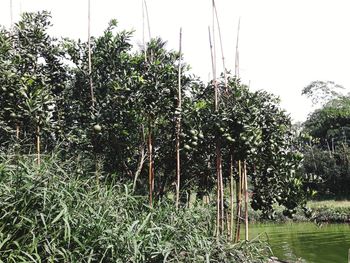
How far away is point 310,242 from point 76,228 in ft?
41.8

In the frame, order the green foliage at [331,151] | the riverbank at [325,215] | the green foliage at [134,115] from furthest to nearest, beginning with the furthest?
the green foliage at [331,151] < the riverbank at [325,215] < the green foliage at [134,115]

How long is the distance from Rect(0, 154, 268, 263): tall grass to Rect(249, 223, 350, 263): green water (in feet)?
16.7

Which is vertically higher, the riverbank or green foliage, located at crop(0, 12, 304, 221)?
green foliage, located at crop(0, 12, 304, 221)

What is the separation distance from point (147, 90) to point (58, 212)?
2.03m

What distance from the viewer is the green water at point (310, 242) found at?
37.4ft

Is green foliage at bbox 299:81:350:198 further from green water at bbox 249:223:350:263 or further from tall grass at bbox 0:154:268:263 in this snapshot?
tall grass at bbox 0:154:268:263

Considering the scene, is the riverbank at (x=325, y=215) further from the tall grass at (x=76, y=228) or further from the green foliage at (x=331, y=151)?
the tall grass at (x=76, y=228)

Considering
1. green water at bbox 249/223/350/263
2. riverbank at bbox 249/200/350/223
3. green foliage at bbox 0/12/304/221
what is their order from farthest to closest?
riverbank at bbox 249/200/350/223
green water at bbox 249/223/350/263
green foliage at bbox 0/12/304/221

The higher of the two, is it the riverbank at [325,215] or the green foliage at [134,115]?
the green foliage at [134,115]

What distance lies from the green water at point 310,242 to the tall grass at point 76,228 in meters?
5.08

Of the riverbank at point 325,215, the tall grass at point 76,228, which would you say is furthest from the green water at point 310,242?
the tall grass at point 76,228

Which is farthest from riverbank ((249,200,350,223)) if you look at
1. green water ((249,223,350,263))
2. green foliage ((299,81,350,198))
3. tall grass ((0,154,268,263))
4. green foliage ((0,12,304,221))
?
tall grass ((0,154,268,263))

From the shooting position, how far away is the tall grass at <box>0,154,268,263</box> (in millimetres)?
3408

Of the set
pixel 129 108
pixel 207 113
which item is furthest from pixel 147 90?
pixel 207 113
